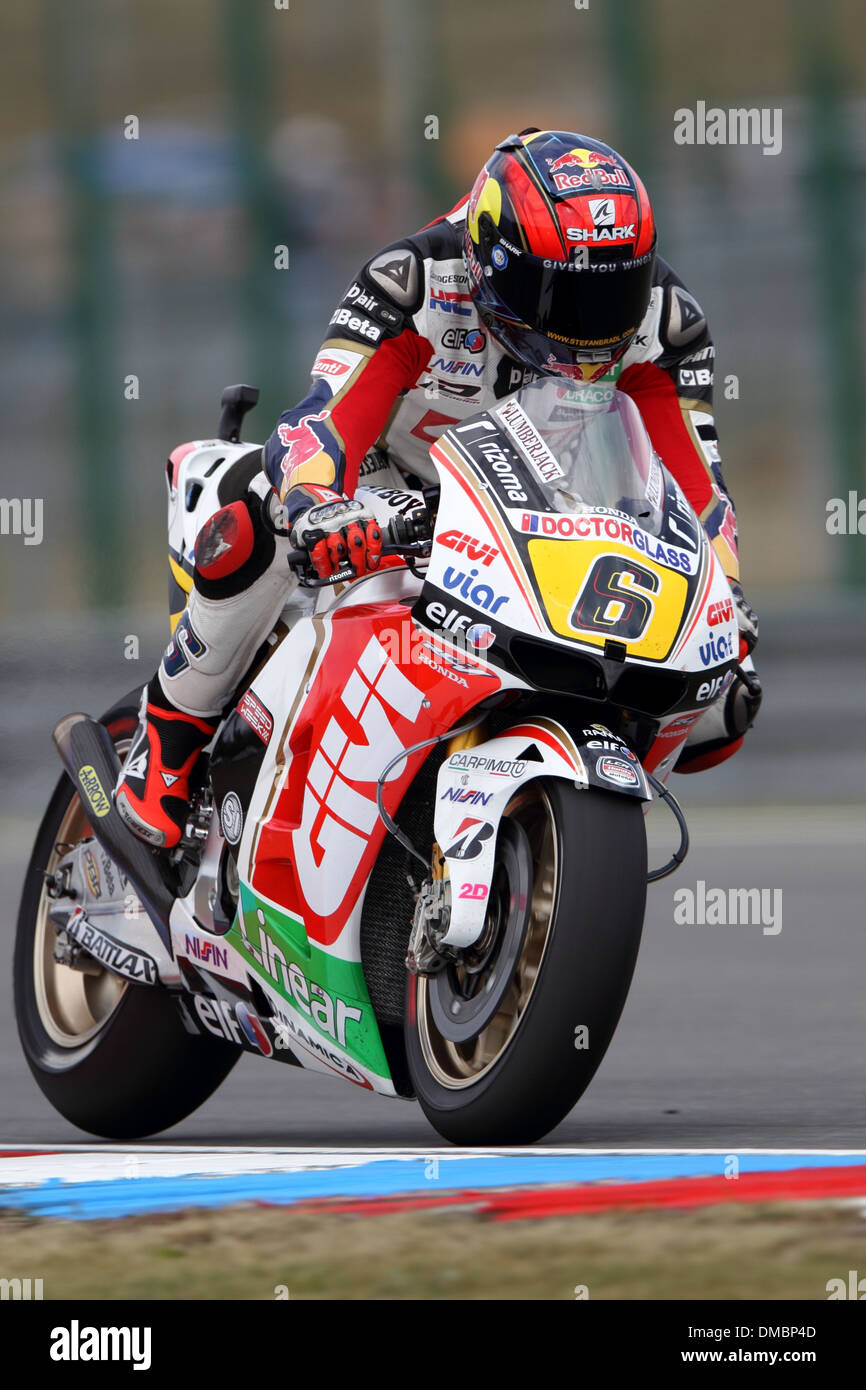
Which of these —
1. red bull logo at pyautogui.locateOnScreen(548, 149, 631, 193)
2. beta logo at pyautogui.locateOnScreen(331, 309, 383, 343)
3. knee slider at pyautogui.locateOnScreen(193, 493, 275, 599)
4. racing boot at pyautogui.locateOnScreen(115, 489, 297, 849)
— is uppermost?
red bull logo at pyautogui.locateOnScreen(548, 149, 631, 193)

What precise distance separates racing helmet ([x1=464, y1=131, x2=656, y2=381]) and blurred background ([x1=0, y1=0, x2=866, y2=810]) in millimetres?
7738

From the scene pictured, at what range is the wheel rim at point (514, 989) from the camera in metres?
4.41

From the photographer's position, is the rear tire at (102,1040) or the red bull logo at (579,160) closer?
the red bull logo at (579,160)

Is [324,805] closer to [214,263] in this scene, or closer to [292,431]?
[292,431]

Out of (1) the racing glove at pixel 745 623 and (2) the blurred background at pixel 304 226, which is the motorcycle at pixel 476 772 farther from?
(2) the blurred background at pixel 304 226

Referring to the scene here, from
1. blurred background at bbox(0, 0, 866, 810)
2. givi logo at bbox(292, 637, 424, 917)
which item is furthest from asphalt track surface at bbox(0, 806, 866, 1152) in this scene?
blurred background at bbox(0, 0, 866, 810)

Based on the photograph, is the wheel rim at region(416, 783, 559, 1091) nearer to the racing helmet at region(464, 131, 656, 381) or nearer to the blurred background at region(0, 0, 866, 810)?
the racing helmet at region(464, 131, 656, 381)

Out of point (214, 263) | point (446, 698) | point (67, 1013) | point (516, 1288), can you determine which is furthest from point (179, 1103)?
point (214, 263)

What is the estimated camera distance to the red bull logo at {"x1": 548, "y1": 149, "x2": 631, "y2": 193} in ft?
15.4

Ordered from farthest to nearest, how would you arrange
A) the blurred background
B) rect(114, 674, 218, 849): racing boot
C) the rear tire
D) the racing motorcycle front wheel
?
the blurred background < the rear tire < rect(114, 674, 218, 849): racing boot < the racing motorcycle front wheel

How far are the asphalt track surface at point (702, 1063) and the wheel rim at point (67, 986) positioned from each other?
0.71 feet

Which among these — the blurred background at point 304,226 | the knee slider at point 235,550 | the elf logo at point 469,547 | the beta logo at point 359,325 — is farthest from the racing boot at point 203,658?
the blurred background at point 304,226
